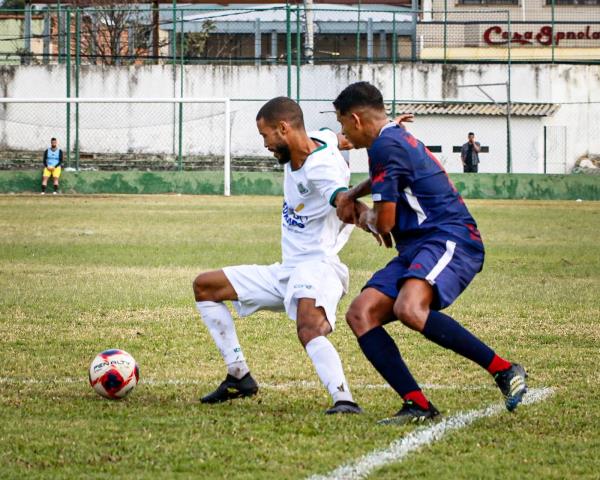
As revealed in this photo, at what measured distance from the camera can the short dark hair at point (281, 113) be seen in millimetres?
6160

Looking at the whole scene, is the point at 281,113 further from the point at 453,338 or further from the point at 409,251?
the point at 453,338

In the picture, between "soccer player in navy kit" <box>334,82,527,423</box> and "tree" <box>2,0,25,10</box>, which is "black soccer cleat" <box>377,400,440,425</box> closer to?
"soccer player in navy kit" <box>334,82,527,423</box>

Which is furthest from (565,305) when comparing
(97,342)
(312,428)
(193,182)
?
(193,182)

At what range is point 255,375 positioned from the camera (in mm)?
7051

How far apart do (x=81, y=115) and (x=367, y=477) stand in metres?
32.4

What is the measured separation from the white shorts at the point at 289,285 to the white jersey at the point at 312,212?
8 centimetres

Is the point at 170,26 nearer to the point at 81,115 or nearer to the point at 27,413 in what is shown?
the point at 81,115

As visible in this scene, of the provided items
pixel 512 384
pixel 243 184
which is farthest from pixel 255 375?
pixel 243 184

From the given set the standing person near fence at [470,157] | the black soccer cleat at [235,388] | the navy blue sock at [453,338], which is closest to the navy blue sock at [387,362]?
the navy blue sock at [453,338]

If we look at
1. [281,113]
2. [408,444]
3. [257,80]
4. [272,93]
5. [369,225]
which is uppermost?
[257,80]

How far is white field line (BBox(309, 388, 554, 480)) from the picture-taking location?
4.61 metres

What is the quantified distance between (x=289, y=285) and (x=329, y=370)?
51 cm

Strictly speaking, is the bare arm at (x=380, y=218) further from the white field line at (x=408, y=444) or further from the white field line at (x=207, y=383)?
the white field line at (x=207, y=383)

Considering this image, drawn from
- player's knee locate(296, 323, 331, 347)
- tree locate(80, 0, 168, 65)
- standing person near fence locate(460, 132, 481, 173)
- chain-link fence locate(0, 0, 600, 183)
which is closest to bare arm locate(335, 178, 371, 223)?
player's knee locate(296, 323, 331, 347)
